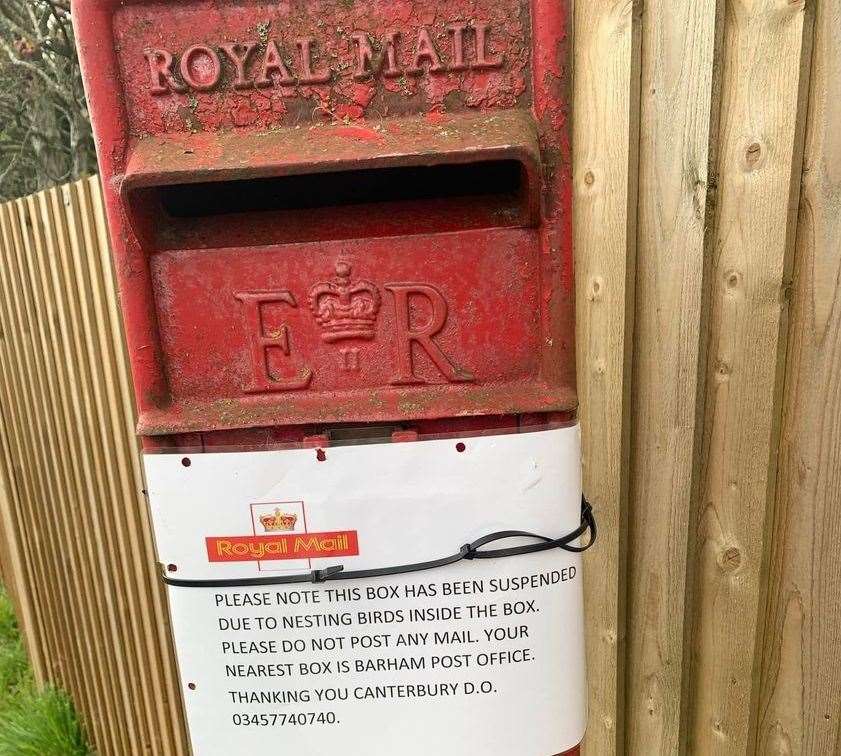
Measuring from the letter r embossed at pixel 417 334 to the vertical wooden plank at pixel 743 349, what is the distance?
82 centimetres

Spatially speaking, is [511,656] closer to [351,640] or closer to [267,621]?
[351,640]

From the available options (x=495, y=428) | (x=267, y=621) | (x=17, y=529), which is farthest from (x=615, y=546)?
(x=17, y=529)

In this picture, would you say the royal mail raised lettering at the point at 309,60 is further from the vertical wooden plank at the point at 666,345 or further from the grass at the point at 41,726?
the grass at the point at 41,726

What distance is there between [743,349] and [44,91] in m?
4.35

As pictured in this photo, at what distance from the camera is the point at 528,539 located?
3.84ft

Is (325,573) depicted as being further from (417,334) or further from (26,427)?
(26,427)

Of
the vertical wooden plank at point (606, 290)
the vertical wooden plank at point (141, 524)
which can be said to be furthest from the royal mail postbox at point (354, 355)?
the vertical wooden plank at point (141, 524)

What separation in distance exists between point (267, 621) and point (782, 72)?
1.62 metres

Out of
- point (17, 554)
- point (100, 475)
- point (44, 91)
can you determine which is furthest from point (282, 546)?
point (44, 91)

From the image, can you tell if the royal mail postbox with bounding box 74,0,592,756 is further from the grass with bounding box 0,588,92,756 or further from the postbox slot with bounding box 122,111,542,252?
the grass with bounding box 0,588,92,756

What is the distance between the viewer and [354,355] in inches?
43.9

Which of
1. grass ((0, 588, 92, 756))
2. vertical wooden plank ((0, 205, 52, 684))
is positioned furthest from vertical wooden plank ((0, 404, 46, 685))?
grass ((0, 588, 92, 756))

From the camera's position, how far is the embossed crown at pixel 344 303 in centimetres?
108

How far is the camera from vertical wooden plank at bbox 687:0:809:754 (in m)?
1.38
